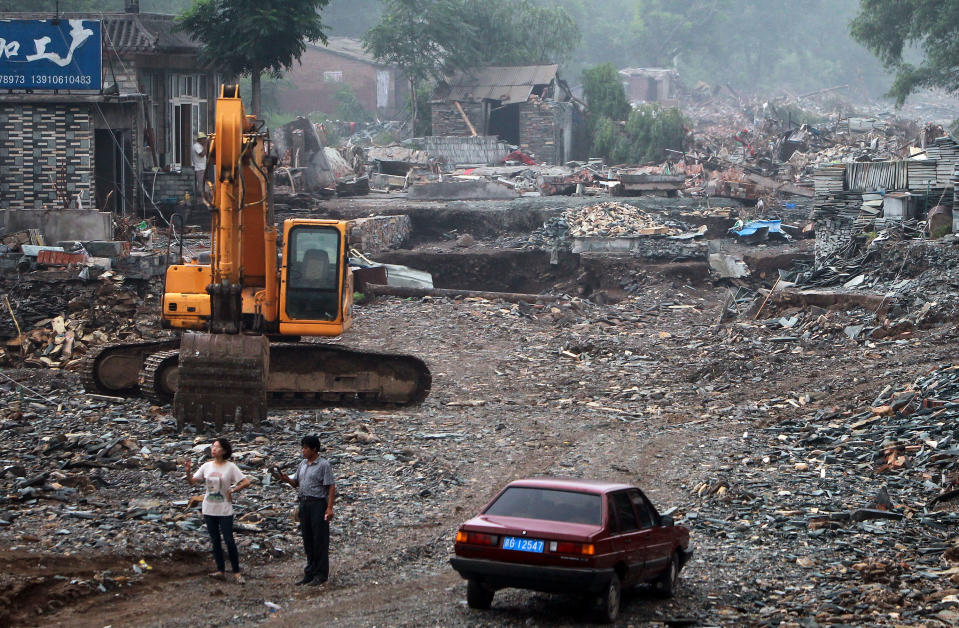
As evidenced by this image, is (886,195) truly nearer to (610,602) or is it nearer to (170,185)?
(170,185)

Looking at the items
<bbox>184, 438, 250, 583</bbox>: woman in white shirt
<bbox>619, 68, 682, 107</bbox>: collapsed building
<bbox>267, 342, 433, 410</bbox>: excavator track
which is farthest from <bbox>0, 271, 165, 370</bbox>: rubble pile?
<bbox>619, 68, 682, 107</bbox>: collapsed building

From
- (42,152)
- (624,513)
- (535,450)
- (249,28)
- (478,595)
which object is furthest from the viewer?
(249,28)

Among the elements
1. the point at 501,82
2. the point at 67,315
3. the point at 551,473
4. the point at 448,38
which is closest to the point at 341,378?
the point at 551,473

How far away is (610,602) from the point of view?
7.69m

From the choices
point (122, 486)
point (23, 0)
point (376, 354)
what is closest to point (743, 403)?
point (376, 354)

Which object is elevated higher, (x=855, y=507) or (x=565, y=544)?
(x=565, y=544)

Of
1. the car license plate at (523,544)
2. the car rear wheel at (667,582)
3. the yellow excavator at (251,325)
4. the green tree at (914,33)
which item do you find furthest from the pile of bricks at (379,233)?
the green tree at (914,33)

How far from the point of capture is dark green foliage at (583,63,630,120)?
52.3 meters

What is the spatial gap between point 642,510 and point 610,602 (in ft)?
3.47

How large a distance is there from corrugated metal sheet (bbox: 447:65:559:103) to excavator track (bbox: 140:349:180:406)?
3757 cm

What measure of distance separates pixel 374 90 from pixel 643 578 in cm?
6001

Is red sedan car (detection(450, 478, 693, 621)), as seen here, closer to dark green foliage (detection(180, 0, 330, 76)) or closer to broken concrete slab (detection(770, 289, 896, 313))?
broken concrete slab (detection(770, 289, 896, 313))

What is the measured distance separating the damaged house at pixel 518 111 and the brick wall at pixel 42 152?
2666 cm

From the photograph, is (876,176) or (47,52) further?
(876,176)
